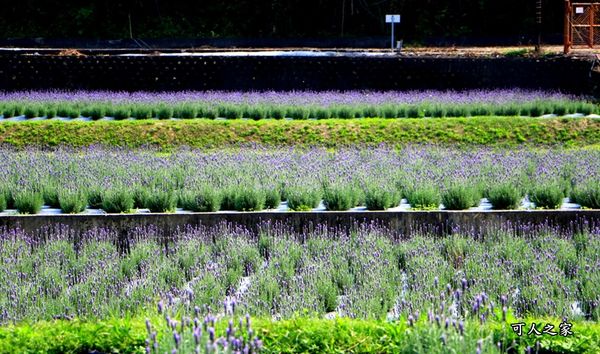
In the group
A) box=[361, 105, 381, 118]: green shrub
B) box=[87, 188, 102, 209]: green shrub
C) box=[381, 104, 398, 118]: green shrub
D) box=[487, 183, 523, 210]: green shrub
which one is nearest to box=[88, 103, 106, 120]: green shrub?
box=[361, 105, 381, 118]: green shrub

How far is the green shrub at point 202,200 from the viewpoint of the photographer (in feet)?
32.1

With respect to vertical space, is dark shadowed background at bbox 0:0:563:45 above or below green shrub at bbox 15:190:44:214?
above

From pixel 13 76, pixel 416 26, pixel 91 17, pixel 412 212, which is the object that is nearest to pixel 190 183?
pixel 412 212

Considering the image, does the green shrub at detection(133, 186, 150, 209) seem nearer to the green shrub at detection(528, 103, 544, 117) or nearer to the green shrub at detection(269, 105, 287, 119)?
the green shrub at detection(269, 105, 287, 119)

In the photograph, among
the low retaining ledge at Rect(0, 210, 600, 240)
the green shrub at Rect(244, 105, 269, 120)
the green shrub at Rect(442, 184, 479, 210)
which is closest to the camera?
the low retaining ledge at Rect(0, 210, 600, 240)

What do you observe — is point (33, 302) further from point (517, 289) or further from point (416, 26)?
point (416, 26)

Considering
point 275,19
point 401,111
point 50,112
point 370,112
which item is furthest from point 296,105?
point 275,19

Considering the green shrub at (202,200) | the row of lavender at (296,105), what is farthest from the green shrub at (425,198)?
the row of lavender at (296,105)

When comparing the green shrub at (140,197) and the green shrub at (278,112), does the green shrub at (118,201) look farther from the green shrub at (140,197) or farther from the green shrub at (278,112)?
the green shrub at (278,112)

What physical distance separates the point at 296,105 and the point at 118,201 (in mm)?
9562

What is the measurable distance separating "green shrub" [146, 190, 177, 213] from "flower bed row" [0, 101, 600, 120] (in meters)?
8.49

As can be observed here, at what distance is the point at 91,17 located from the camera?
1531 inches

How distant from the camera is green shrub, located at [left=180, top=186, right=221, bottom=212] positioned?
32.1ft

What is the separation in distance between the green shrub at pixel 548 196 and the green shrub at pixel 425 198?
99cm
